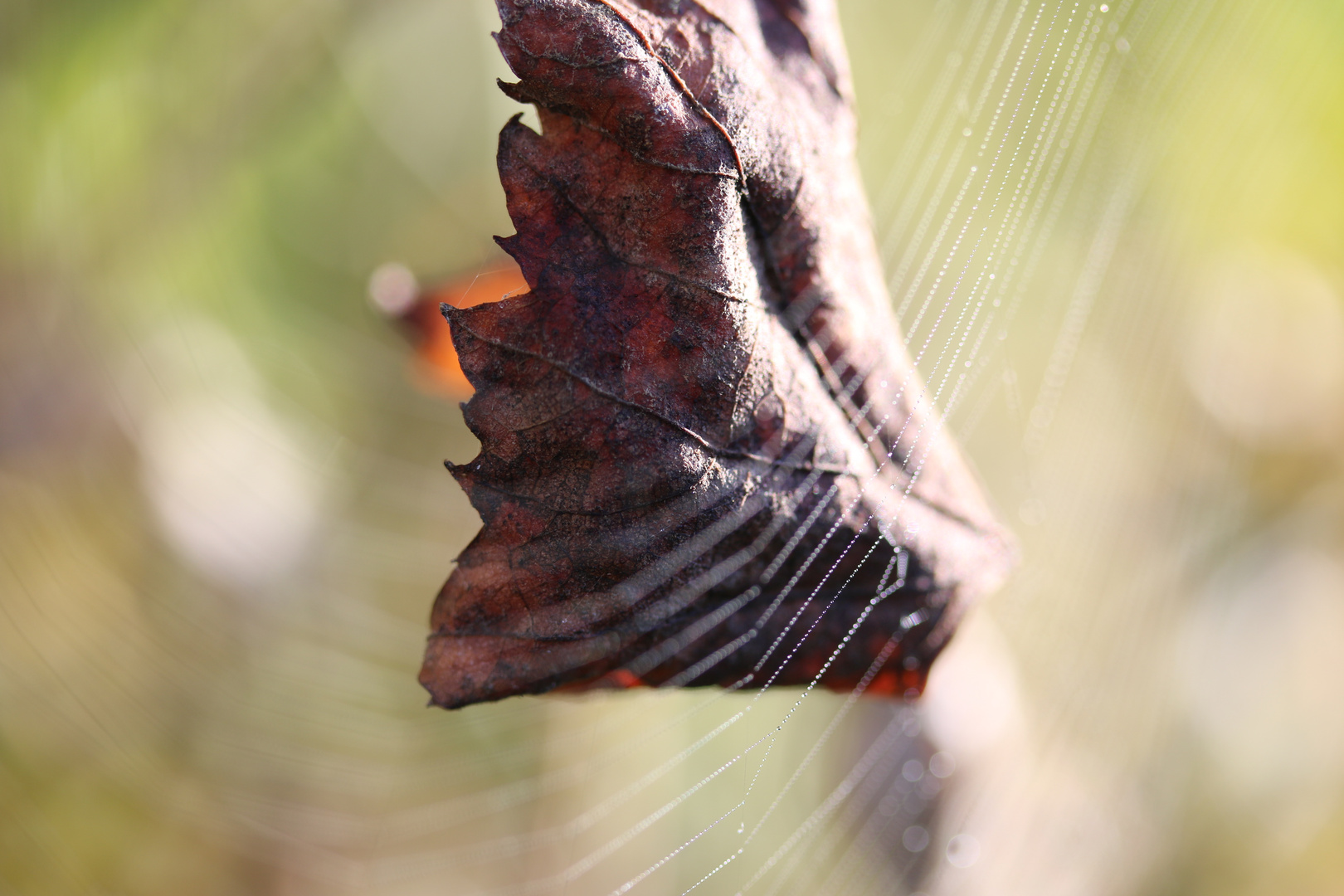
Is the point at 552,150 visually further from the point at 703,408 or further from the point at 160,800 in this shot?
the point at 160,800

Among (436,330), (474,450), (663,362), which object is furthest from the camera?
(474,450)

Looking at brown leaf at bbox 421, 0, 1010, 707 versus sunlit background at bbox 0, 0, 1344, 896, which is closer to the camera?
brown leaf at bbox 421, 0, 1010, 707

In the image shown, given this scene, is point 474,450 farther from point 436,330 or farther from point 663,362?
point 663,362

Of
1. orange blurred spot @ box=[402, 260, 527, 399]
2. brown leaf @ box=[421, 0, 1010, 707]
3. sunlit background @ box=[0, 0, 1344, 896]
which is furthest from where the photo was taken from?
sunlit background @ box=[0, 0, 1344, 896]

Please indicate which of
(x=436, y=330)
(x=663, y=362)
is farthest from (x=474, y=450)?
(x=663, y=362)

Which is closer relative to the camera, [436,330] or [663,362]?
[663,362]

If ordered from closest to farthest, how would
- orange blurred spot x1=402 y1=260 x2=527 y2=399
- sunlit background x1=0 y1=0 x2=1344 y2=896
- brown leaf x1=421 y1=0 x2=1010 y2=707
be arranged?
brown leaf x1=421 y1=0 x2=1010 y2=707 < orange blurred spot x1=402 y1=260 x2=527 y2=399 < sunlit background x1=0 y1=0 x2=1344 y2=896
